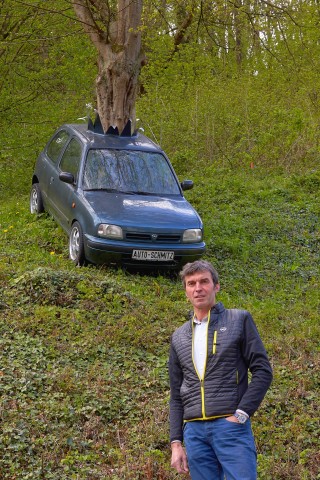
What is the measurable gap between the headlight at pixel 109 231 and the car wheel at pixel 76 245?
393 millimetres

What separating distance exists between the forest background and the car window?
3.85ft

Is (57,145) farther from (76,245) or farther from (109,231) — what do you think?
(109,231)

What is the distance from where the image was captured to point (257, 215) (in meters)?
15.2

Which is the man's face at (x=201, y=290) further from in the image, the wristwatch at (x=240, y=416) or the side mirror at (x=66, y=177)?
the side mirror at (x=66, y=177)

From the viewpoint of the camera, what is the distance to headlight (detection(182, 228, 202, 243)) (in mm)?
11305

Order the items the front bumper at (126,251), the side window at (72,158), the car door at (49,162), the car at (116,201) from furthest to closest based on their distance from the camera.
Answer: the car door at (49,162) → the side window at (72,158) → the car at (116,201) → the front bumper at (126,251)

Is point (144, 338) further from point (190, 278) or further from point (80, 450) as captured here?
point (190, 278)

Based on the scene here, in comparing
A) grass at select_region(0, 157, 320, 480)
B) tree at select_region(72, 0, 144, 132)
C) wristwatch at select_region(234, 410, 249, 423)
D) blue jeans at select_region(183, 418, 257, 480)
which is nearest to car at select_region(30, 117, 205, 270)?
grass at select_region(0, 157, 320, 480)

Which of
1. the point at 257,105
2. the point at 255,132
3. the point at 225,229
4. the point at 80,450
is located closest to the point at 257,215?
the point at 225,229

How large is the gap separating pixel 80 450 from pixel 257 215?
9615 millimetres

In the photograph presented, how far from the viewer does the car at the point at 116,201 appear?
11031mm

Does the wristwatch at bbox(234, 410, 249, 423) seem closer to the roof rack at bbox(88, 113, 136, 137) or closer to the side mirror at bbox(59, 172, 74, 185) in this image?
the side mirror at bbox(59, 172, 74, 185)

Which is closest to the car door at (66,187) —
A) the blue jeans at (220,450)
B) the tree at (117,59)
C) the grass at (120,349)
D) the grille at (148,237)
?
the grass at (120,349)

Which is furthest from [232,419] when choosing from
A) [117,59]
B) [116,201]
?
[117,59]
